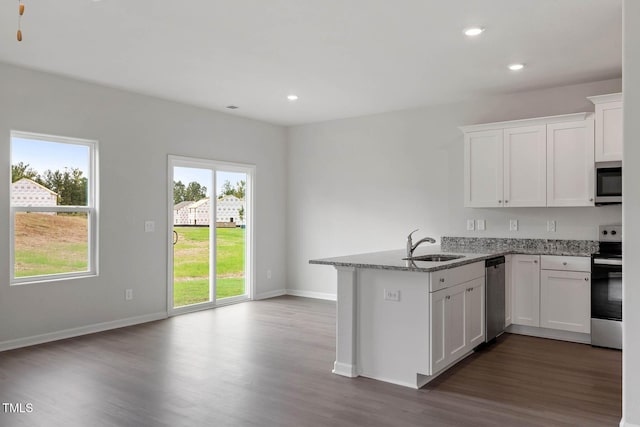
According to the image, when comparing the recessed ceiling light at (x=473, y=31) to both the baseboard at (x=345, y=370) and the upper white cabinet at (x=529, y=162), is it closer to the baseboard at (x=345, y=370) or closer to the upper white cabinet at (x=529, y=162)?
the upper white cabinet at (x=529, y=162)

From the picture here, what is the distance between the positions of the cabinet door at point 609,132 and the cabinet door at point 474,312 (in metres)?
1.78

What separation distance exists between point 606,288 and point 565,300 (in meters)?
0.41

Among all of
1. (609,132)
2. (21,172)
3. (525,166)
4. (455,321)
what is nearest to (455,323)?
(455,321)

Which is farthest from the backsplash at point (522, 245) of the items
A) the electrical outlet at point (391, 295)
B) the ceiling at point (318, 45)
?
the electrical outlet at point (391, 295)

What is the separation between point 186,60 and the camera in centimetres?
447

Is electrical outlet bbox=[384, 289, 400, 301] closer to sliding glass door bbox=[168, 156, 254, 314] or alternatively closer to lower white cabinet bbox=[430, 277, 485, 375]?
lower white cabinet bbox=[430, 277, 485, 375]

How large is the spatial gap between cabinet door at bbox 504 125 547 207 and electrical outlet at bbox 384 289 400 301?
2334 mm

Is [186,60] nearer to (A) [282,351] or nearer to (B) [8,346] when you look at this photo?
(A) [282,351]

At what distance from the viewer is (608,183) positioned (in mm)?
4812

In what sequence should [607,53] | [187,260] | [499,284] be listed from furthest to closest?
[187,260] < [499,284] < [607,53]

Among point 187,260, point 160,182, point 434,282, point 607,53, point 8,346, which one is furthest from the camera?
point 187,260

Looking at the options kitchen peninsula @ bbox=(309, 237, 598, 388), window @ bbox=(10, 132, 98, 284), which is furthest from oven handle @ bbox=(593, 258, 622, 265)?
window @ bbox=(10, 132, 98, 284)

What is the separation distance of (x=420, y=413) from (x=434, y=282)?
0.93 m

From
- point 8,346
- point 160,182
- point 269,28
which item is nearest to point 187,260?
point 160,182
